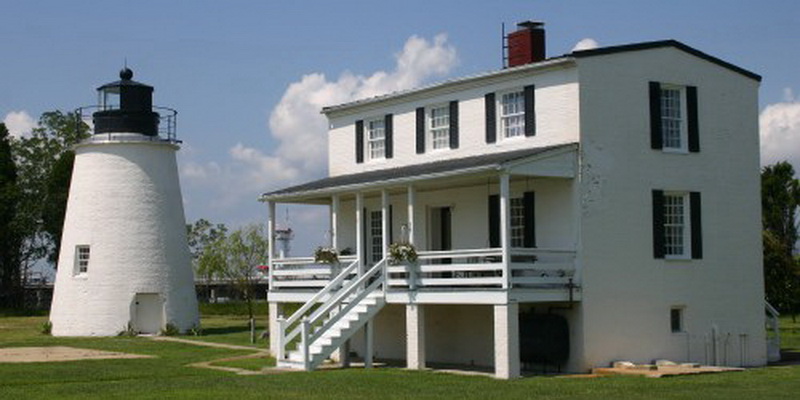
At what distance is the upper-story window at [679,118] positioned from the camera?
28.6 metres

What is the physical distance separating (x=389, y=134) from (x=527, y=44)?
15.3ft

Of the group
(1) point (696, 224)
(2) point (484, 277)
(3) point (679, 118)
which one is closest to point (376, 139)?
(2) point (484, 277)

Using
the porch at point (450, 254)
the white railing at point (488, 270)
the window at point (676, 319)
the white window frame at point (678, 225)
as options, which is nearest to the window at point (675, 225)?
the white window frame at point (678, 225)

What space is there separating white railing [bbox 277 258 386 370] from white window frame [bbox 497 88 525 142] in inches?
167

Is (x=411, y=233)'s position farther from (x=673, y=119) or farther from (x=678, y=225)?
(x=673, y=119)

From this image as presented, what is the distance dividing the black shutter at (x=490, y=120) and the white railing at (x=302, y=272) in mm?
4577

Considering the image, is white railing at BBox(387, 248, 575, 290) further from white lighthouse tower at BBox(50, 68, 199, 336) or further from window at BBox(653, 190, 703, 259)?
white lighthouse tower at BBox(50, 68, 199, 336)

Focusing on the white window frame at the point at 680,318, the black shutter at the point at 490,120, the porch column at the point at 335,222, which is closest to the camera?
the white window frame at the point at 680,318

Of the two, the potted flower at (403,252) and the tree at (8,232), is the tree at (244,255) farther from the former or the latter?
the potted flower at (403,252)

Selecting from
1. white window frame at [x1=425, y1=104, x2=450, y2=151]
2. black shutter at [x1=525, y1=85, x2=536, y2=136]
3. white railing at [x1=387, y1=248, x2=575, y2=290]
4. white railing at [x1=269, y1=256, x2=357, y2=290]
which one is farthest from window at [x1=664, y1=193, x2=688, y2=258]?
white railing at [x1=269, y1=256, x2=357, y2=290]

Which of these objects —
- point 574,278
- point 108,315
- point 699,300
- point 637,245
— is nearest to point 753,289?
point 699,300

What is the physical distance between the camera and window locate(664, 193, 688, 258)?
2838 cm

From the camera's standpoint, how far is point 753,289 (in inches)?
1179

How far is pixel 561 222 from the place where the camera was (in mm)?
26938
